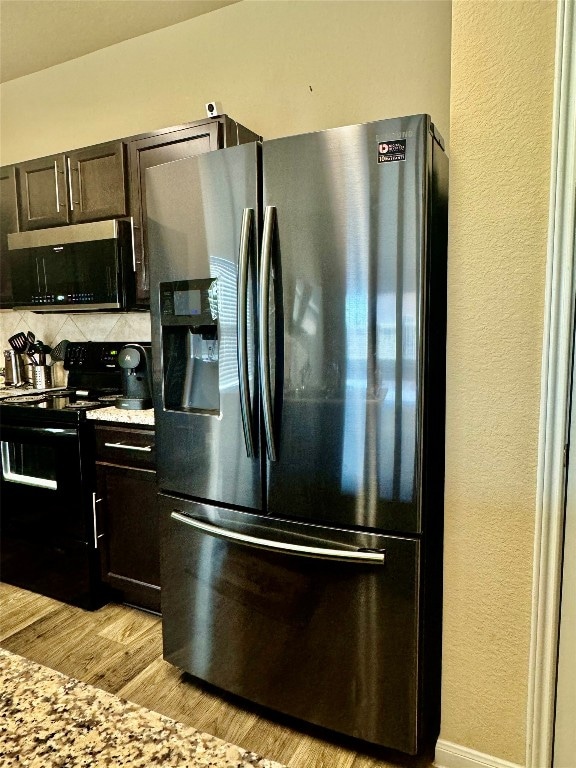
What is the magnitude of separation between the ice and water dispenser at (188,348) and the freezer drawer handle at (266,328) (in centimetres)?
24

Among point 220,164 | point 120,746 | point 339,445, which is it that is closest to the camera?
point 120,746

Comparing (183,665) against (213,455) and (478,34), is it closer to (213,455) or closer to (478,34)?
(213,455)

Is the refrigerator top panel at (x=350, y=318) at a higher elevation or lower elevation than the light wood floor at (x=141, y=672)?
higher

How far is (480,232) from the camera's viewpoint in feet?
4.41

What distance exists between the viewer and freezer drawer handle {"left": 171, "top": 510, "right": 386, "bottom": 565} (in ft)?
4.65

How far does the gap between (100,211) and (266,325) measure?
5.18ft

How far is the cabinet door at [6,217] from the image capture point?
2848 mm

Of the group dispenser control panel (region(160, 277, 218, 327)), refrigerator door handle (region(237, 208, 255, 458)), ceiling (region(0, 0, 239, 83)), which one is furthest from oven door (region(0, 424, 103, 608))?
ceiling (region(0, 0, 239, 83))

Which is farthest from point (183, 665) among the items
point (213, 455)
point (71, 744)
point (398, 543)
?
point (71, 744)

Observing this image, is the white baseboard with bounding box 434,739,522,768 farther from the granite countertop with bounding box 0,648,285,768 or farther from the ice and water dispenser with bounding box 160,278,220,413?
the granite countertop with bounding box 0,648,285,768

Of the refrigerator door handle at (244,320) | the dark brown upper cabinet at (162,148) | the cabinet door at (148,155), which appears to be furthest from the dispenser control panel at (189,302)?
the dark brown upper cabinet at (162,148)

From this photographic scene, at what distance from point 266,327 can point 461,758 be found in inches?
54.8

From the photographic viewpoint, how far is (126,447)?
2199 millimetres

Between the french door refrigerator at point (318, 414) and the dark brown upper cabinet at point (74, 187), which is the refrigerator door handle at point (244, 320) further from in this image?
the dark brown upper cabinet at point (74, 187)
